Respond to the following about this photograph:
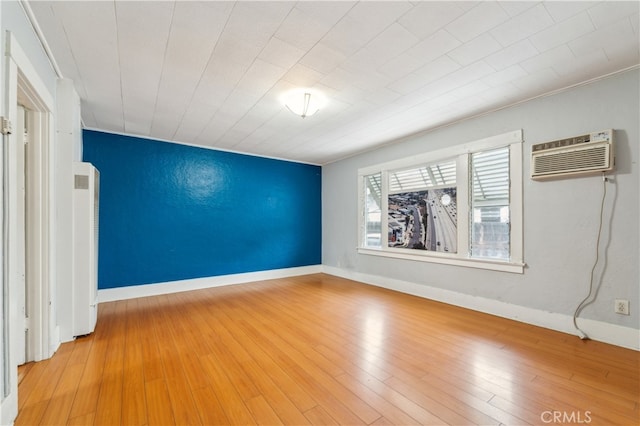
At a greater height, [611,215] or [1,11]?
[1,11]

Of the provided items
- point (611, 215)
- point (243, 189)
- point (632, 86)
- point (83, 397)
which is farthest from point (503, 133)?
point (83, 397)

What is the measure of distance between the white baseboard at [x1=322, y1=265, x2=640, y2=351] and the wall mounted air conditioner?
5.00ft

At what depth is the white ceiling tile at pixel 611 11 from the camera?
1.77 m

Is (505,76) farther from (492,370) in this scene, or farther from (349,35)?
(492,370)

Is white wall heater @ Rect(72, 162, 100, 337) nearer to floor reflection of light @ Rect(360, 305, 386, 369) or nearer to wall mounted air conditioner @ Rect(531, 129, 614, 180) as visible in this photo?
floor reflection of light @ Rect(360, 305, 386, 369)

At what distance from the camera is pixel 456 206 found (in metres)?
3.89

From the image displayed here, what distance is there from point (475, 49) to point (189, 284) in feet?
17.0

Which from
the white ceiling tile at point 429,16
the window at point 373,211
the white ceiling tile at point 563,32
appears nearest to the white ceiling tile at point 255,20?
the white ceiling tile at point 429,16

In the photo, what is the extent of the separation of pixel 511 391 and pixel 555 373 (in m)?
0.54

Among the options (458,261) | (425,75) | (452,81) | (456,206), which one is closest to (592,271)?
(458,261)

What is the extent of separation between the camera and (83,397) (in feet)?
6.03

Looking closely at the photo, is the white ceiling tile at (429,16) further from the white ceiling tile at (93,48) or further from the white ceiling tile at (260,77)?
the white ceiling tile at (93,48)

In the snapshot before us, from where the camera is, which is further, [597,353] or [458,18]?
[597,353]

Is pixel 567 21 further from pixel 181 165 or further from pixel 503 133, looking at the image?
pixel 181 165
